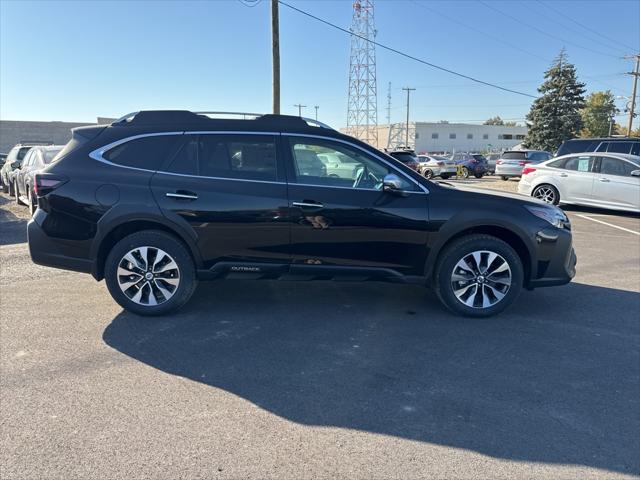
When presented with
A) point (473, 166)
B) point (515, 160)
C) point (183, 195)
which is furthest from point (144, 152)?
point (473, 166)

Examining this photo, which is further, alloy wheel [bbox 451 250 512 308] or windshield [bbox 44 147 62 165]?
windshield [bbox 44 147 62 165]

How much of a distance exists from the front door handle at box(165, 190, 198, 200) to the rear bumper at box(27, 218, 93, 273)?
1.00 metres

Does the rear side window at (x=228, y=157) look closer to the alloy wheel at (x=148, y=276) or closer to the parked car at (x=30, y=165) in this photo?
the alloy wheel at (x=148, y=276)

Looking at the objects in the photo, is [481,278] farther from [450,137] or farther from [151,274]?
[450,137]

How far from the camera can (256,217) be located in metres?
4.46

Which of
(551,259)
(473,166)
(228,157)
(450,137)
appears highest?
(450,137)

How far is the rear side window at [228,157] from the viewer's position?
14.8 feet

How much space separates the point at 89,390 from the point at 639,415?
144 inches

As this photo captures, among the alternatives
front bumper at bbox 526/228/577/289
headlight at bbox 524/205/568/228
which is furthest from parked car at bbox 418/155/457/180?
front bumper at bbox 526/228/577/289

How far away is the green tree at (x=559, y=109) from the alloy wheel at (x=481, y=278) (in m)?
52.3

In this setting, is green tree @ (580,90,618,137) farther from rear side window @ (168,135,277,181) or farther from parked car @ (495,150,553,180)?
rear side window @ (168,135,277,181)

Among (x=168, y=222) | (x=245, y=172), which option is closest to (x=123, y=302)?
(x=168, y=222)

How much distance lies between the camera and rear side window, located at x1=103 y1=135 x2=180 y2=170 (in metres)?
4.51

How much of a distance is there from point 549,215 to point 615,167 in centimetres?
905
